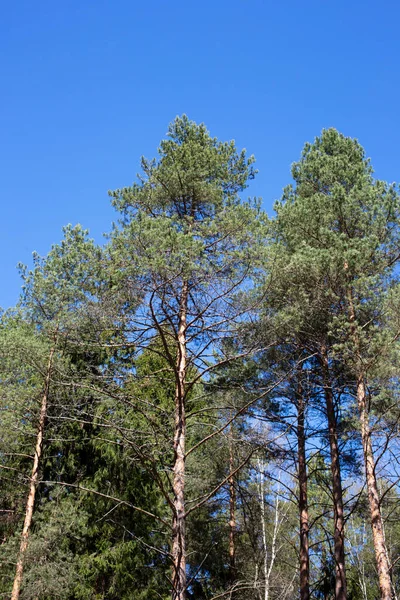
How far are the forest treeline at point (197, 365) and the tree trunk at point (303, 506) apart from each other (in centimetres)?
5

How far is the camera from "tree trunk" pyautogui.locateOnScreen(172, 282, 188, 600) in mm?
6379

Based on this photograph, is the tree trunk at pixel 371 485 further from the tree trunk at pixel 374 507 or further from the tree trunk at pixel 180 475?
the tree trunk at pixel 180 475

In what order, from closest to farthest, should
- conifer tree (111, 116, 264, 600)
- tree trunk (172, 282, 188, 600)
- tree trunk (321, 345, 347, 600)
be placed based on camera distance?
tree trunk (172, 282, 188, 600)
conifer tree (111, 116, 264, 600)
tree trunk (321, 345, 347, 600)

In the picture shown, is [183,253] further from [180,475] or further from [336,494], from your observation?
[336,494]

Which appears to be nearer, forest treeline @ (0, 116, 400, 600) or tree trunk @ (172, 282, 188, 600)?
tree trunk @ (172, 282, 188, 600)

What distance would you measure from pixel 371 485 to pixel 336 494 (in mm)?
1584

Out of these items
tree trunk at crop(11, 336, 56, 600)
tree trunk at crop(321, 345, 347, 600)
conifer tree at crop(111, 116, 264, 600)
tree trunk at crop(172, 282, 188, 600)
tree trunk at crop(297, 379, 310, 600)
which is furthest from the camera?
tree trunk at crop(297, 379, 310, 600)

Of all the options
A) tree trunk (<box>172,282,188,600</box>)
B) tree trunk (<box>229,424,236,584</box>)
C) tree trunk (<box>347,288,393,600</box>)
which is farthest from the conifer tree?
tree trunk (<box>229,424,236,584</box>)

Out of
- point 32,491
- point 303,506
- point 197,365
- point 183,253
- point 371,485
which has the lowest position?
point 303,506

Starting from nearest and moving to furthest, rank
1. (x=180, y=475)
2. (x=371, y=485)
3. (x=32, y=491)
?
(x=180, y=475) < (x=371, y=485) < (x=32, y=491)

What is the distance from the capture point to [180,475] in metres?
7.34

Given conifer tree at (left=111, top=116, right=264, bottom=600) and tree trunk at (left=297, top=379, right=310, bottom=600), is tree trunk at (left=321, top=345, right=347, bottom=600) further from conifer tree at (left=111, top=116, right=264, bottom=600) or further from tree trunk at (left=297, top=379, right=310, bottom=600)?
conifer tree at (left=111, top=116, right=264, bottom=600)

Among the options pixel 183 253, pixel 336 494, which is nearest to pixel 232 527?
pixel 336 494

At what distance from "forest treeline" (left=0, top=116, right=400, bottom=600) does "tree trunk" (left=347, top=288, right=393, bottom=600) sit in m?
0.03
